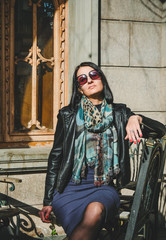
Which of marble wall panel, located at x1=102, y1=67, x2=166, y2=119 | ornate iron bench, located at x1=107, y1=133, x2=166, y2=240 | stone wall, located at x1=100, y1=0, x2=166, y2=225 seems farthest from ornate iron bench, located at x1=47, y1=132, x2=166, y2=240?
marble wall panel, located at x1=102, y1=67, x2=166, y2=119

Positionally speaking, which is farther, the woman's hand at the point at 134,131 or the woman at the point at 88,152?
the woman at the point at 88,152

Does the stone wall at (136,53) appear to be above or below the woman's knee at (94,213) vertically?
above

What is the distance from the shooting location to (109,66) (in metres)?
5.09

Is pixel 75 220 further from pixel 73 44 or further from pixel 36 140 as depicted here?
pixel 73 44

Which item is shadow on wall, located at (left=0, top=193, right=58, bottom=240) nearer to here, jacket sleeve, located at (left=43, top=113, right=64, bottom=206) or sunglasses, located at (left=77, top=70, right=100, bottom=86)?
jacket sleeve, located at (left=43, top=113, right=64, bottom=206)

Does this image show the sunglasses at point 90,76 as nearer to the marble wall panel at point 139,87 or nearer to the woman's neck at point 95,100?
the woman's neck at point 95,100

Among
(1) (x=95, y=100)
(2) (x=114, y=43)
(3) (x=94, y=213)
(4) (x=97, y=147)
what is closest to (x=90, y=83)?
(1) (x=95, y=100)

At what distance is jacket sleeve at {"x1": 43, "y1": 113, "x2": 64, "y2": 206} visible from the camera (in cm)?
316

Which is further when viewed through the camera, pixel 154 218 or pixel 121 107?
pixel 154 218

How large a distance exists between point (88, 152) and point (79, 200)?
44cm

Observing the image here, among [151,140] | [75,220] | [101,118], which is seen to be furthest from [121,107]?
[75,220]

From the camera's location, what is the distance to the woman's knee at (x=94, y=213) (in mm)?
2648

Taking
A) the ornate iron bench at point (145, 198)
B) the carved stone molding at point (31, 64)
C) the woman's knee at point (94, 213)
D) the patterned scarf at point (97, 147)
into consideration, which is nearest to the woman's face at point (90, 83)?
the patterned scarf at point (97, 147)

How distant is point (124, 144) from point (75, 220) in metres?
0.82
